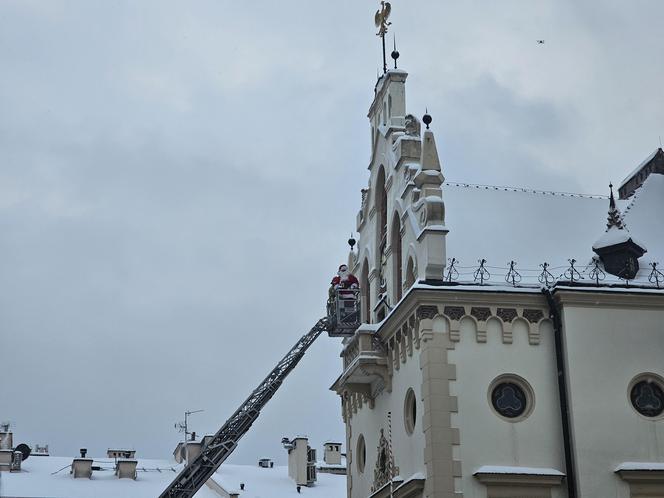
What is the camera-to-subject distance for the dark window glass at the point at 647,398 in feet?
104

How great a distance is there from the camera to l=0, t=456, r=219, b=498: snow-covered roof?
191ft

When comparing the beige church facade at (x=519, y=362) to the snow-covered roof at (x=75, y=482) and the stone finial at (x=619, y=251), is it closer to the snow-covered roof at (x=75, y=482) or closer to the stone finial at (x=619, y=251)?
the stone finial at (x=619, y=251)

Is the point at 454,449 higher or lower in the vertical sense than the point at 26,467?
lower

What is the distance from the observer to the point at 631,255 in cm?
3344

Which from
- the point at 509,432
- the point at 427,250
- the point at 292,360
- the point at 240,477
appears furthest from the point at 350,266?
the point at 240,477

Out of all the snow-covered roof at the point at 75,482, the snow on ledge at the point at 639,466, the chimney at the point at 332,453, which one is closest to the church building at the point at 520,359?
the snow on ledge at the point at 639,466

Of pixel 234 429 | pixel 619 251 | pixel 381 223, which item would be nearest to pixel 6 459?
pixel 234 429

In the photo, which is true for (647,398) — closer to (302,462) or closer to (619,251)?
(619,251)

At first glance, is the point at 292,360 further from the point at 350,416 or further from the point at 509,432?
the point at 509,432

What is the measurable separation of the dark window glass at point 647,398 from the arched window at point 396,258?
25.6 feet

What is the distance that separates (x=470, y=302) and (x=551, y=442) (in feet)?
14.0

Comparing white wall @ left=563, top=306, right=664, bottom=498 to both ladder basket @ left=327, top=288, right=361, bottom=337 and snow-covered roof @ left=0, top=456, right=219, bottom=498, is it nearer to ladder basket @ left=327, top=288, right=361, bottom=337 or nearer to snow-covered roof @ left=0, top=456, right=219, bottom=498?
ladder basket @ left=327, top=288, right=361, bottom=337

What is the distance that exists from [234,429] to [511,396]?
10.6 metres

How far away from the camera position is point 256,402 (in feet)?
127
